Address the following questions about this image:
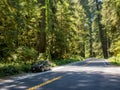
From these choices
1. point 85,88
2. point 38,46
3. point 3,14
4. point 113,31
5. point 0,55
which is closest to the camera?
point 85,88

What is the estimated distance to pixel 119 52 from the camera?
52.3 meters

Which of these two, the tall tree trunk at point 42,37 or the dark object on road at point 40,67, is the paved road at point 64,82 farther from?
the tall tree trunk at point 42,37

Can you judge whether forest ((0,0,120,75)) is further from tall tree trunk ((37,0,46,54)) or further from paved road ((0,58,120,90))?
paved road ((0,58,120,90))

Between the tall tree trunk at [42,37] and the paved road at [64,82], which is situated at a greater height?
the tall tree trunk at [42,37]

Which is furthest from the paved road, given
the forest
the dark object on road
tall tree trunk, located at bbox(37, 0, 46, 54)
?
tall tree trunk, located at bbox(37, 0, 46, 54)

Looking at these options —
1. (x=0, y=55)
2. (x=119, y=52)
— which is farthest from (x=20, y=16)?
(x=119, y=52)

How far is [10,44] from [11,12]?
286cm

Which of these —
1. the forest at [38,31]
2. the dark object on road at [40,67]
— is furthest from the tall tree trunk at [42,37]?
the dark object on road at [40,67]

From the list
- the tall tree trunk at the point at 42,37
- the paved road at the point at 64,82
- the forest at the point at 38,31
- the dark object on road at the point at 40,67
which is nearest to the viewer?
the paved road at the point at 64,82

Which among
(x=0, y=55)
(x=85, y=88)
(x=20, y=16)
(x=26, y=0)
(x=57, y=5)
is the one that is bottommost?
(x=85, y=88)

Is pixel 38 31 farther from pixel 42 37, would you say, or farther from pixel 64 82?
pixel 64 82

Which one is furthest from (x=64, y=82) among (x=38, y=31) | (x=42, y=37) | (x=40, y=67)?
(x=42, y=37)

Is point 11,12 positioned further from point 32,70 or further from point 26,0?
point 32,70

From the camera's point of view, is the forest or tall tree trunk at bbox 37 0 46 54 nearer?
the forest
